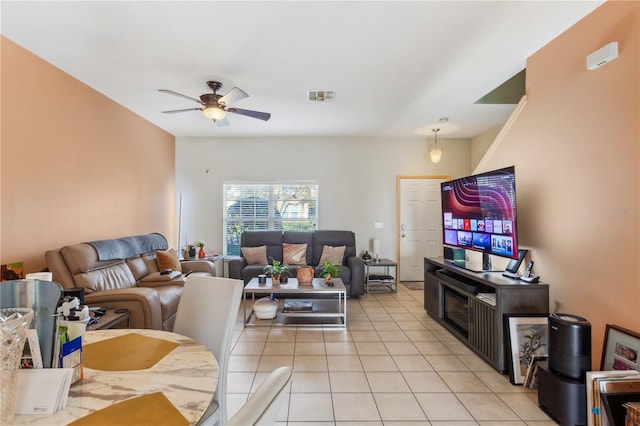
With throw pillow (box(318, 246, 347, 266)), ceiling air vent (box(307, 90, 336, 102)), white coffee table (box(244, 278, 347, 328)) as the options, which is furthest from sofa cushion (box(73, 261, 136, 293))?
ceiling air vent (box(307, 90, 336, 102))

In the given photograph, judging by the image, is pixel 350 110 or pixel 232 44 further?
pixel 350 110

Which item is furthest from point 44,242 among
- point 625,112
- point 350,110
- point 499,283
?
point 625,112

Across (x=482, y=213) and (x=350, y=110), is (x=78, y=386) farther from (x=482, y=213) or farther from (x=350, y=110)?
(x=350, y=110)

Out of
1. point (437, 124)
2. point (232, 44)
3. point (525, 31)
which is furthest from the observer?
point (437, 124)

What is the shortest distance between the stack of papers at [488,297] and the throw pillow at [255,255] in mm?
3258

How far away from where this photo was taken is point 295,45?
2.60 meters

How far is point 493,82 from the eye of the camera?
3.33 metres

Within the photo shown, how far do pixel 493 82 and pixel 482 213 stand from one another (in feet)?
4.66

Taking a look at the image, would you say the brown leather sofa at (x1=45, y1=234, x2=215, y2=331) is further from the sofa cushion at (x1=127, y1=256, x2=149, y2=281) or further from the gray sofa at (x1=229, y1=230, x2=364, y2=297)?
the gray sofa at (x1=229, y1=230, x2=364, y2=297)

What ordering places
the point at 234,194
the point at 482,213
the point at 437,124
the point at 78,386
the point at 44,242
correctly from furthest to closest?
the point at 234,194, the point at 437,124, the point at 482,213, the point at 44,242, the point at 78,386

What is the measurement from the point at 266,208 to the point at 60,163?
3.14 m

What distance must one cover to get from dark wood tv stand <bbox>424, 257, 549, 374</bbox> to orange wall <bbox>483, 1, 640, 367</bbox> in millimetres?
257

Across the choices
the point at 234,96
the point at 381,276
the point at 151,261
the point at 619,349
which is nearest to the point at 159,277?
the point at 151,261

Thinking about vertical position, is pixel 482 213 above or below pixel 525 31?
below
